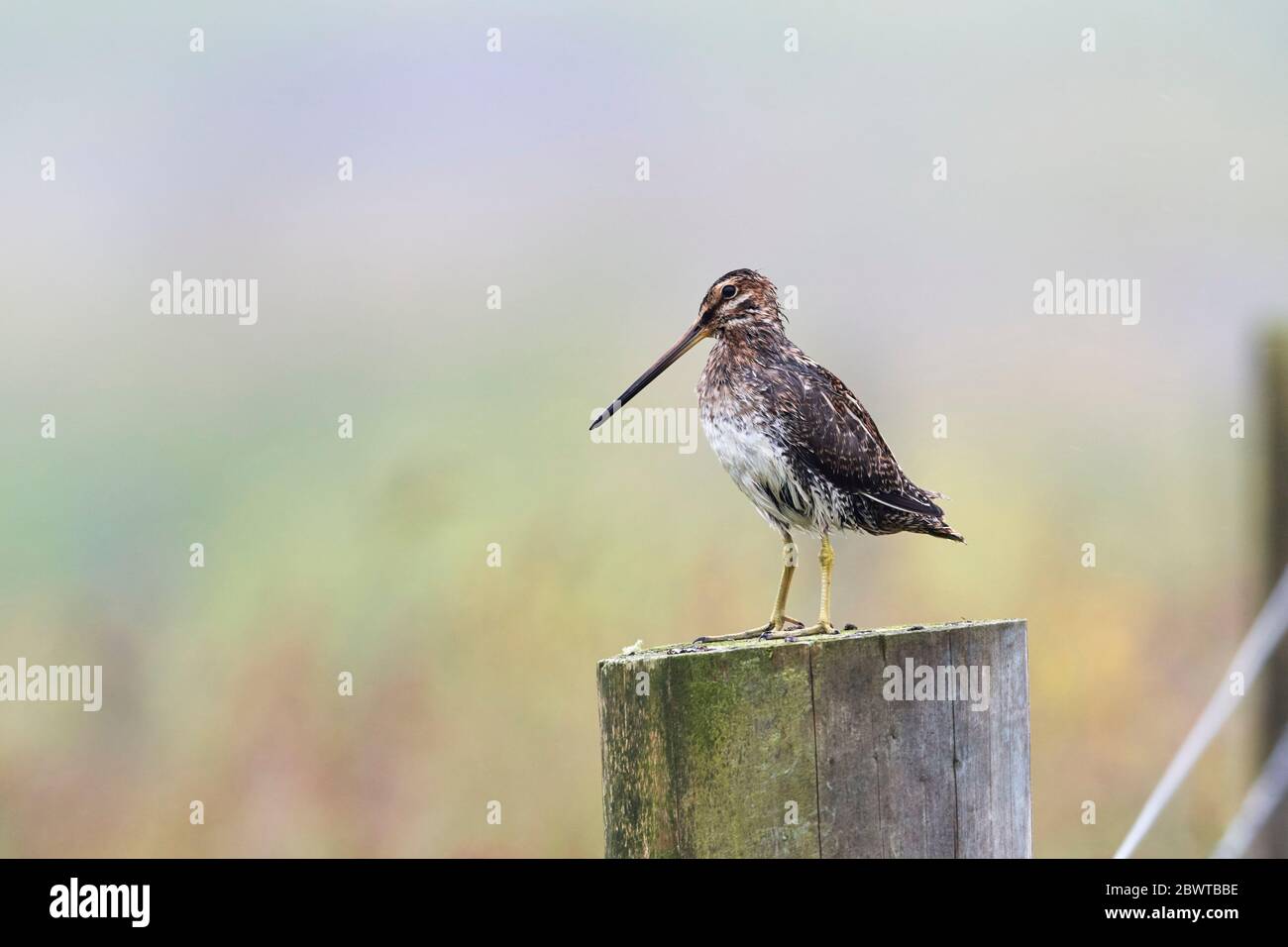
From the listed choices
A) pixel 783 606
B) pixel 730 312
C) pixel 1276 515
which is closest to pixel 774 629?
pixel 783 606

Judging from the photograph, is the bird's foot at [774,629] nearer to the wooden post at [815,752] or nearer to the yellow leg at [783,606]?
the yellow leg at [783,606]

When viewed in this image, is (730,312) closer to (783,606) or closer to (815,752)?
(783,606)

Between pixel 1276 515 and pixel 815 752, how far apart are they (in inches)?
136

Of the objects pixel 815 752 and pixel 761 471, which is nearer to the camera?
pixel 815 752

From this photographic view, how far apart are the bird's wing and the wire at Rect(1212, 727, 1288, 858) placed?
1936mm

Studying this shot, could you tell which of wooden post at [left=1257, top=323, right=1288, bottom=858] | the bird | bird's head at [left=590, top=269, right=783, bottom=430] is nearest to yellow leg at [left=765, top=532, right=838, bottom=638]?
the bird

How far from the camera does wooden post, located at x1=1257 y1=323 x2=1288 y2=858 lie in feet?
19.1

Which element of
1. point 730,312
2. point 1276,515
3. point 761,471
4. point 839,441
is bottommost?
point 1276,515

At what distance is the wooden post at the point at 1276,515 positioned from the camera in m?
5.81

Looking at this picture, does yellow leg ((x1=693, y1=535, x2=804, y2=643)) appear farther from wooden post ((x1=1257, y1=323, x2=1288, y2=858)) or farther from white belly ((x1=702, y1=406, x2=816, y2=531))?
wooden post ((x1=1257, y1=323, x2=1288, y2=858))

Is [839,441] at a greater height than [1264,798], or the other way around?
[839,441]

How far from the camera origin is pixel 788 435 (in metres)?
5.37

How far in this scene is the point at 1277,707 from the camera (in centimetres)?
595

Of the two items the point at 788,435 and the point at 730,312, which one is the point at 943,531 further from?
the point at 730,312
